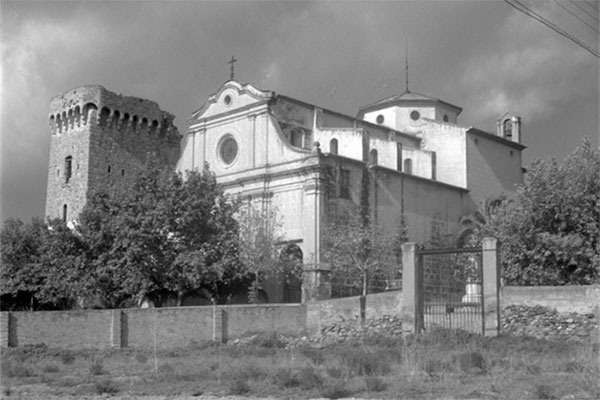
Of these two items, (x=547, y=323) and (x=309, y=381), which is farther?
(x=547, y=323)

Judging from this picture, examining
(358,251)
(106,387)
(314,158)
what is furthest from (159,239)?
(106,387)

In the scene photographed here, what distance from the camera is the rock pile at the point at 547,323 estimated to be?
92.0ft

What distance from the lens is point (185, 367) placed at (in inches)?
971

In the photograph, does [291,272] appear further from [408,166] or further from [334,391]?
[334,391]

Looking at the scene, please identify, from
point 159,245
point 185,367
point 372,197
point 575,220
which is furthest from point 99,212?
point 575,220

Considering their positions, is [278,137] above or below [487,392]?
above

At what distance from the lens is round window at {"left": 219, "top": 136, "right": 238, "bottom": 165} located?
50594mm

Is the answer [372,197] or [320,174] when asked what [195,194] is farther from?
[372,197]

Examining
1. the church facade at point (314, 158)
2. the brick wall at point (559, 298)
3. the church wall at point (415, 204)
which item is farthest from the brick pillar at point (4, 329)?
the brick wall at point (559, 298)

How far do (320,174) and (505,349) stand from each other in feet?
65.5

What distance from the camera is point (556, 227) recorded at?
120 ft

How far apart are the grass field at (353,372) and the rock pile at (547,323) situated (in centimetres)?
81

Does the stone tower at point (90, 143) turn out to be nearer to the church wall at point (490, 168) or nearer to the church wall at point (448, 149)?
the church wall at point (448, 149)

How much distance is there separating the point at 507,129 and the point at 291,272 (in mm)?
25210
